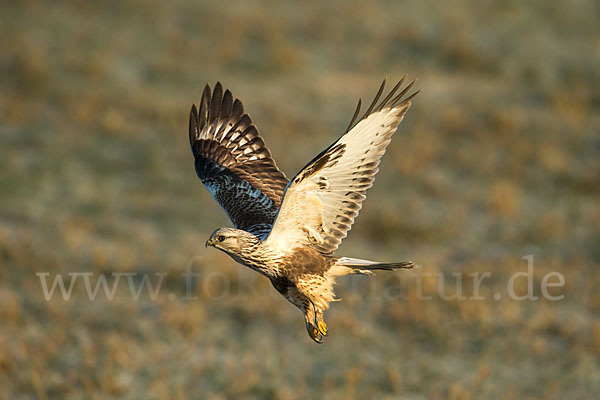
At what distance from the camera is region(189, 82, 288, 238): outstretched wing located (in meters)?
5.89

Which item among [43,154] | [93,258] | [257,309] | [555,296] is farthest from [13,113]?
[555,296]

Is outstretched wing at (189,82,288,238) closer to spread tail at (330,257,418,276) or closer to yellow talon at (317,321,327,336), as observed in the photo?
spread tail at (330,257,418,276)

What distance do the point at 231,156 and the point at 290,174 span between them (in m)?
8.21

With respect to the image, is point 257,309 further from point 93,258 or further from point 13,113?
point 13,113

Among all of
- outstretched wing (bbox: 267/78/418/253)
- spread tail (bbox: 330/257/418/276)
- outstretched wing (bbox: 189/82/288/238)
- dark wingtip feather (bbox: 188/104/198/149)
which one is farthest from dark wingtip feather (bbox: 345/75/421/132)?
dark wingtip feather (bbox: 188/104/198/149)

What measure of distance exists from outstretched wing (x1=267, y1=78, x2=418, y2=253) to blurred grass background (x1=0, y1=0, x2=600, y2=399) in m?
4.92

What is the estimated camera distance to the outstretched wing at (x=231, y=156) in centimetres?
589

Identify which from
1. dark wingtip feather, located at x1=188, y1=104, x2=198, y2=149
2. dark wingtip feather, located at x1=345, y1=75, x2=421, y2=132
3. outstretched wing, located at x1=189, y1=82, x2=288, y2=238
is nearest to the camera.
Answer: dark wingtip feather, located at x1=345, y1=75, x2=421, y2=132

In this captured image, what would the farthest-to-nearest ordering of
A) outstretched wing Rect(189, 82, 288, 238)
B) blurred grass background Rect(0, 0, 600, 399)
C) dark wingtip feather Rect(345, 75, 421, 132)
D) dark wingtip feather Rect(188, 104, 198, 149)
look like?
blurred grass background Rect(0, 0, 600, 399) → dark wingtip feather Rect(188, 104, 198, 149) → outstretched wing Rect(189, 82, 288, 238) → dark wingtip feather Rect(345, 75, 421, 132)

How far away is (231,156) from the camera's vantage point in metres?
6.46

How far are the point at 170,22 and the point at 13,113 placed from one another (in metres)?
5.53

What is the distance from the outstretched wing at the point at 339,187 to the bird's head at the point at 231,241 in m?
0.15

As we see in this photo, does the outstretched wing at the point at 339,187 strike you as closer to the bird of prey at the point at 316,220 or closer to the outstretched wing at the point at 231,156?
the bird of prey at the point at 316,220

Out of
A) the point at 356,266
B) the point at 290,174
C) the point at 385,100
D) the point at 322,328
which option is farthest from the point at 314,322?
the point at 290,174
